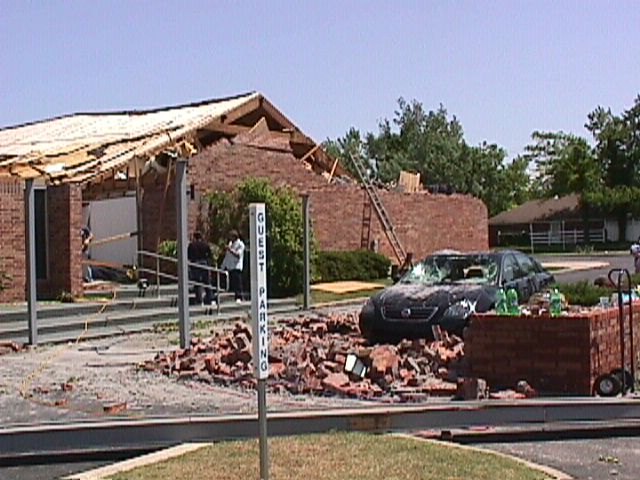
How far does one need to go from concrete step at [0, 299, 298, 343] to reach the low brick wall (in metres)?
8.39

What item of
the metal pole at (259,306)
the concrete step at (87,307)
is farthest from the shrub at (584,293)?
the metal pole at (259,306)

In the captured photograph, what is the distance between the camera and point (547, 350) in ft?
33.4

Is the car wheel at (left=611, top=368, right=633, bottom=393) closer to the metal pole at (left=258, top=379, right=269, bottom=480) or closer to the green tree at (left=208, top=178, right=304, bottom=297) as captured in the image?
the metal pole at (left=258, top=379, right=269, bottom=480)

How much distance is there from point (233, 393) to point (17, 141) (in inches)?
808

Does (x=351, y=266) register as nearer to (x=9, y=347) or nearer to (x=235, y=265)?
(x=235, y=265)

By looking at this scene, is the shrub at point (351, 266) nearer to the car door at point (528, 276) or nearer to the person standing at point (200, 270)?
the person standing at point (200, 270)

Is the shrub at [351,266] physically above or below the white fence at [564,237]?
below

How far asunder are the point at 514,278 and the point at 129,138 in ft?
47.4

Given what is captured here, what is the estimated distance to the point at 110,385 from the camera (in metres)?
11.5

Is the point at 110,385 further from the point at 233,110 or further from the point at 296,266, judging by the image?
the point at 233,110

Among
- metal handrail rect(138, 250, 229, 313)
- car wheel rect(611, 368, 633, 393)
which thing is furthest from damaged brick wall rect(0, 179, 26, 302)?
car wheel rect(611, 368, 633, 393)

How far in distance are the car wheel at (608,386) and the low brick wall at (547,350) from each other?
11 cm

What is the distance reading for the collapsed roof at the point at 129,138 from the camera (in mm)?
22594

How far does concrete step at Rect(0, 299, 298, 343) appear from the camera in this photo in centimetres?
1653
